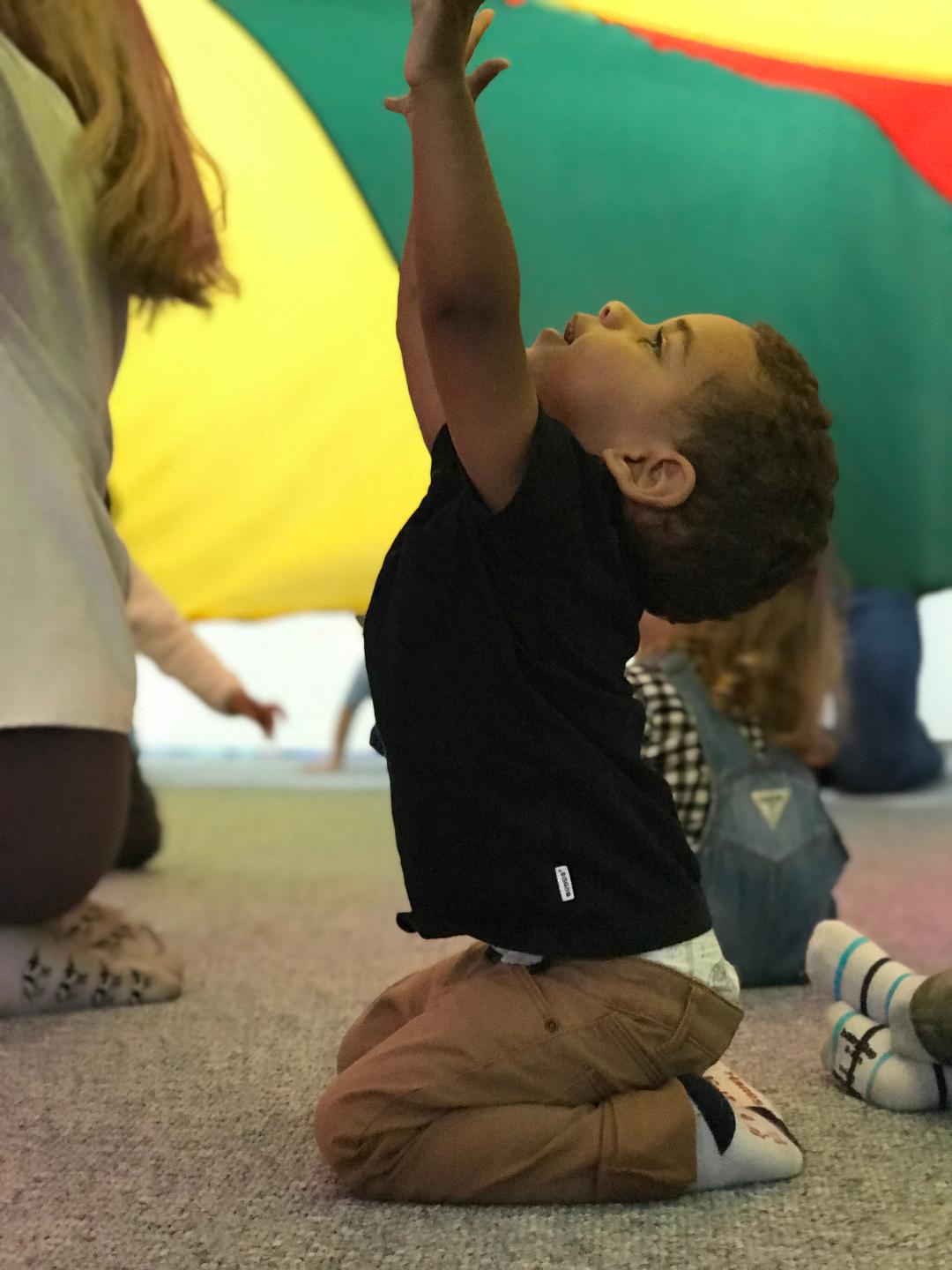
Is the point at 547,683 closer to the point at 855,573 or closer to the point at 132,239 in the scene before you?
the point at 132,239

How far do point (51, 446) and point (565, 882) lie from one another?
0.52m

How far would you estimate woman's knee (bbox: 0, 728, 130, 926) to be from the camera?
0.97 m

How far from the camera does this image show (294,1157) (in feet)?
2.43

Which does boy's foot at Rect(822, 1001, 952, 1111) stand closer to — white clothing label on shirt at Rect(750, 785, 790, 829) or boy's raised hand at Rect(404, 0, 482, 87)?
white clothing label on shirt at Rect(750, 785, 790, 829)

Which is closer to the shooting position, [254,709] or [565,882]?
[565,882]

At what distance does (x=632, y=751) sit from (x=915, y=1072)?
0.28m

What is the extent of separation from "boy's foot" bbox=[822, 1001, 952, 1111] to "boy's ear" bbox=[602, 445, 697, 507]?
Result: 0.38m

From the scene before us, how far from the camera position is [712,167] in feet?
4.76

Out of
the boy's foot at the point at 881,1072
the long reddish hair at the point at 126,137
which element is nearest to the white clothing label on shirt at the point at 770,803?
the boy's foot at the point at 881,1072

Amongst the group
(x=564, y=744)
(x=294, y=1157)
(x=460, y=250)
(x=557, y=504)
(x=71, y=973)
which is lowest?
(x=71, y=973)

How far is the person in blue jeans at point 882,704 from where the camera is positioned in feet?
5.60

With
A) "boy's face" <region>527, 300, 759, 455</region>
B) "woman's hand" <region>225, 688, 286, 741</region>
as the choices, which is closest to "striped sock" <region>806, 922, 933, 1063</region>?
"boy's face" <region>527, 300, 759, 455</region>

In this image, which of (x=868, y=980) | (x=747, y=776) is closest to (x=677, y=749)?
(x=747, y=776)

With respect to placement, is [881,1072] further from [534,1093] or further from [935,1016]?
[534,1093]
